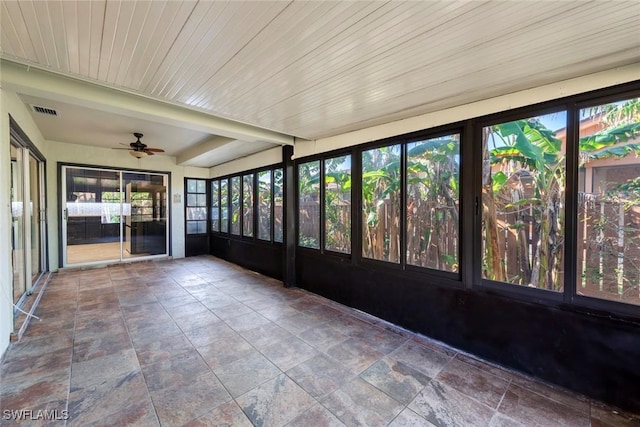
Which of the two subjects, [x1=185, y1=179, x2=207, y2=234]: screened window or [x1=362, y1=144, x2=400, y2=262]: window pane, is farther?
[x1=185, y1=179, x2=207, y2=234]: screened window

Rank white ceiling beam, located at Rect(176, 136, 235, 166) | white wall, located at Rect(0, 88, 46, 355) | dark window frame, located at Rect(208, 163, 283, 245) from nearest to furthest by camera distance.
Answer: white wall, located at Rect(0, 88, 46, 355)
white ceiling beam, located at Rect(176, 136, 235, 166)
dark window frame, located at Rect(208, 163, 283, 245)

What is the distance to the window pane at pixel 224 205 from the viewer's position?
691 cm

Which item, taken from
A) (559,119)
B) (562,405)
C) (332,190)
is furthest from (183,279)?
(559,119)

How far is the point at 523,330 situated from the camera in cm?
230

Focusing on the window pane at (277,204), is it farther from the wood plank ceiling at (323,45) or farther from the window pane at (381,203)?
the wood plank ceiling at (323,45)

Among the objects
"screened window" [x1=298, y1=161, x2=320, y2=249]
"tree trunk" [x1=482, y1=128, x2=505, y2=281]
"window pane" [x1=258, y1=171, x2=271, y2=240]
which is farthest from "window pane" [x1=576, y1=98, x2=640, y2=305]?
"window pane" [x1=258, y1=171, x2=271, y2=240]

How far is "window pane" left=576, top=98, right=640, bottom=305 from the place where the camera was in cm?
192

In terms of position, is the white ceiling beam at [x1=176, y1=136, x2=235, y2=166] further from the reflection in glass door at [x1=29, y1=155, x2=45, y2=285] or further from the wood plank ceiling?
the reflection in glass door at [x1=29, y1=155, x2=45, y2=285]

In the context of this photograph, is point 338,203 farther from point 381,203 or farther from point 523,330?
point 523,330

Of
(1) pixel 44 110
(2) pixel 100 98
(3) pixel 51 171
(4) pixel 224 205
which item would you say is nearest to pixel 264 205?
(4) pixel 224 205

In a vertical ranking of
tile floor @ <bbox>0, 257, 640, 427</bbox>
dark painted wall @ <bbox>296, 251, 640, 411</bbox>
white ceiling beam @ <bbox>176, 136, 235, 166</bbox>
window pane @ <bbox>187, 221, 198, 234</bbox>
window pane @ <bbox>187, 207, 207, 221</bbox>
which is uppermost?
white ceiling beam @ <bbox>176, 136, 235, 166</bbox>

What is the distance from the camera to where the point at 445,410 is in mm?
1852

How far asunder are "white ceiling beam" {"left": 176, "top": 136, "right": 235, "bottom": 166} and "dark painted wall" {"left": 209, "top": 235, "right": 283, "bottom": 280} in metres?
2.11

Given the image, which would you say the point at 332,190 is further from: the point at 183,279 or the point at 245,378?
the point at 183,279
